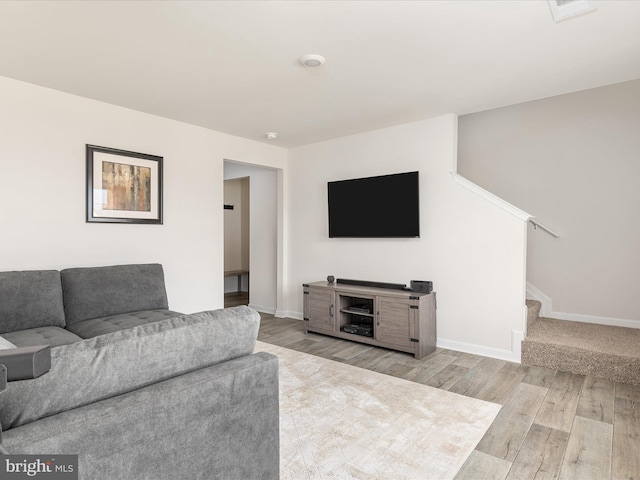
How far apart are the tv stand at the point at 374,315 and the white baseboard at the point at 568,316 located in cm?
146

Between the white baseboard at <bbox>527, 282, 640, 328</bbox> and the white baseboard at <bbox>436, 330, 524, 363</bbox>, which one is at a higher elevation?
the white baseboard at <bbox>527, 282, 640, 328</bbox>

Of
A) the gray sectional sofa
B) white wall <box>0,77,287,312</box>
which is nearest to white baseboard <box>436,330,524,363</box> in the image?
white wall <box>0,77,287,312</box>

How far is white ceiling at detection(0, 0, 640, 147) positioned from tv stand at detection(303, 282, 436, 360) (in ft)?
6.21

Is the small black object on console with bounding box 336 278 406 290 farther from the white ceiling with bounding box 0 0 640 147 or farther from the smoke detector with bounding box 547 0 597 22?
the smoke detector with bounding box 547 0 597 22

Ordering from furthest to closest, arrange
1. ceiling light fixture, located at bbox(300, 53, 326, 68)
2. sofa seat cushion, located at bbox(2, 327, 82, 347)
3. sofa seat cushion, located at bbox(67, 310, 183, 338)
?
sofa seat cushion, located at bbox(67, 310, 183, 338), ceiling light fixture, located at bbox(300, 53, 326, 68), sofa seat cushion, located at bbox(2, 327, 82, 347)

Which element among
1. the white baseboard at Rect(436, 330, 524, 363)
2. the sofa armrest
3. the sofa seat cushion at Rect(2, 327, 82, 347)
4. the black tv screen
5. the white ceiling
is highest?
the white ceiling

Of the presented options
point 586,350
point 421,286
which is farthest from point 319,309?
point 586,350

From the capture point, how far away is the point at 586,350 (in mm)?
3053

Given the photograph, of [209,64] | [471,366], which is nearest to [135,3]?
[209,64]

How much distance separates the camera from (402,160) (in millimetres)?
4113

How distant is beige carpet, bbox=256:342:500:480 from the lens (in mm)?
1833

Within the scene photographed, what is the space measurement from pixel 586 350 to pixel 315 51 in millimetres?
3196

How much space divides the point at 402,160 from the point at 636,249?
247 centimetres

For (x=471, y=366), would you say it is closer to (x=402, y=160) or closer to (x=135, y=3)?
(x=402, y=160)
